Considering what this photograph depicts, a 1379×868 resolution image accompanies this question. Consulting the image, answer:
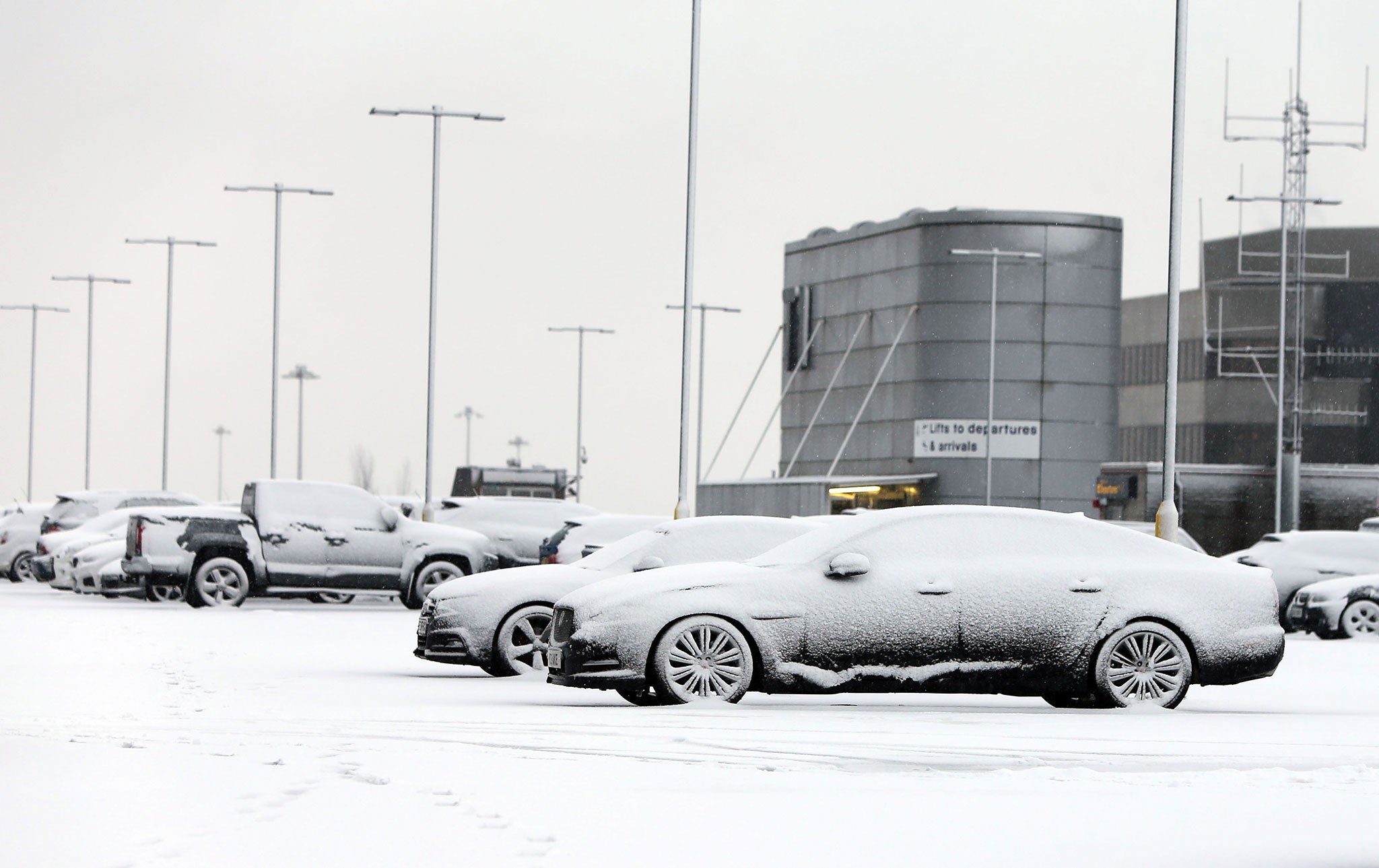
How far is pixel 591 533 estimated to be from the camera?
25.1 meters

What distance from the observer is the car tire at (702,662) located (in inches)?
520

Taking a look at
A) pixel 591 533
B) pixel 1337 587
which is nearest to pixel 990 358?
pixel 1337 587

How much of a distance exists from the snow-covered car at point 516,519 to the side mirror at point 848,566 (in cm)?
1737

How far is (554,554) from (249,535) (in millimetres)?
4890

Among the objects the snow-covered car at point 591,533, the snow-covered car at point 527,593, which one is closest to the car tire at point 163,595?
the snow-covered car at point 591,533

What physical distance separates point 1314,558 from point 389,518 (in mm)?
13537

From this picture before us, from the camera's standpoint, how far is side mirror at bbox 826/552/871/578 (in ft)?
43.8

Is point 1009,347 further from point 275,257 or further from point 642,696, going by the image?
point 642,696

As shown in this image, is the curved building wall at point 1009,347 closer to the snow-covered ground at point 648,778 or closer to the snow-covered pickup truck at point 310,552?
the snow-covered pickup truck at point 310,552

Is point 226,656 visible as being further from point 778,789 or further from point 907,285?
point 907,285

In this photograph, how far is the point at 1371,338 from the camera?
10175 centimetres

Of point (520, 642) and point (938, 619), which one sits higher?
point (938, 619)

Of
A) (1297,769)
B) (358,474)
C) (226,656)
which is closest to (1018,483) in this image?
(226,656)

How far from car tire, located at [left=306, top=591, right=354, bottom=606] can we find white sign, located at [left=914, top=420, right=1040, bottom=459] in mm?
35025
